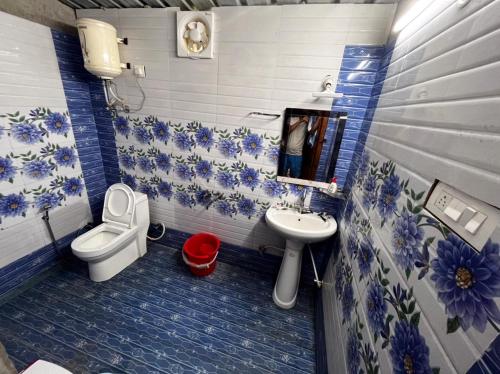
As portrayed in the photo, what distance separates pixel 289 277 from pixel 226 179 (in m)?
1.00

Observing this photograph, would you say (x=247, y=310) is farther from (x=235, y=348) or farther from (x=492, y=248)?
(x=492, y=248)

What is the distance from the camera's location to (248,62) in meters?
1.50

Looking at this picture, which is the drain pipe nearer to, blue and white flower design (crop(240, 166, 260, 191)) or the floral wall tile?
blue and white flower design (crop(240, 166, 260, 191))

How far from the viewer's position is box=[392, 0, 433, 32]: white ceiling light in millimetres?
881

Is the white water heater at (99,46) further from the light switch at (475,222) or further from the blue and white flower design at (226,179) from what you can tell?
the light switch at (475,222)

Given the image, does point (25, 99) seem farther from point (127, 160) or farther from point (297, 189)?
point (297, 189)

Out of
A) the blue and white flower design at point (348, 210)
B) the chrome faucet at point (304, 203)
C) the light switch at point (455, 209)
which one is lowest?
the chrome faucet at point (304, 203)

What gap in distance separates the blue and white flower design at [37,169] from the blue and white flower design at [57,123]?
0.93ft

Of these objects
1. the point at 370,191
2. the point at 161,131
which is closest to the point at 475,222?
the point at 370,191

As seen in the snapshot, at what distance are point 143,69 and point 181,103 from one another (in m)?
0.42

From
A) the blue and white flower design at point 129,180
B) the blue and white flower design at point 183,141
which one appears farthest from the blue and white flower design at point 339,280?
the blue and white flower design at point 129,180

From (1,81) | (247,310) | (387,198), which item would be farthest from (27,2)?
(247,310)

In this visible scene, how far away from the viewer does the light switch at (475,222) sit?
0.44 meters

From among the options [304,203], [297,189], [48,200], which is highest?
[297,189]
